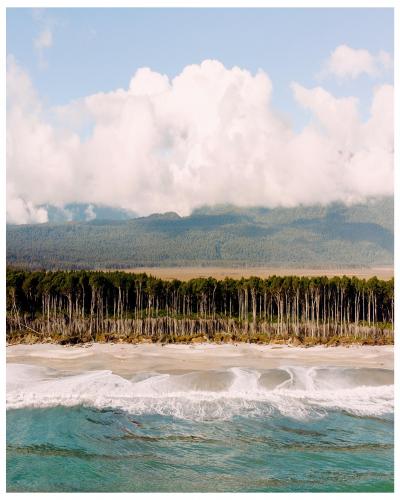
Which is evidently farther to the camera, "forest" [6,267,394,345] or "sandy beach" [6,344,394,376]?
"forest" [6,267,394,345]

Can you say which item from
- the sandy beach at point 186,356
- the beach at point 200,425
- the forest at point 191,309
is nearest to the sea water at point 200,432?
the beach at point 200,425

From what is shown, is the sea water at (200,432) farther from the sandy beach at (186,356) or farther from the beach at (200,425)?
the sandy beach at (186,356)

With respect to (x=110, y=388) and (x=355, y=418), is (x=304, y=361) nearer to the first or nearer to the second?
(x=355, y=418)

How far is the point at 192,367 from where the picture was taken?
1374 inches

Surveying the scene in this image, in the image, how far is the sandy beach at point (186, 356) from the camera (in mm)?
35750

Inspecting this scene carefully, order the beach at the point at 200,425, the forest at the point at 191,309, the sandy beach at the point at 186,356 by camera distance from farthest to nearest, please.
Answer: the forest at the point at 191,309, the sandy beach at the point at 186,356, the beach at the point at 200,425

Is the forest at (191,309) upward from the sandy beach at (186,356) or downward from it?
upward

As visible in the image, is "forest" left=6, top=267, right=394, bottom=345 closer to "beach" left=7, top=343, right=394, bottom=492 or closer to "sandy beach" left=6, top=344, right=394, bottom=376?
"sandy beach" left=6, top=344, right=394, bottom=376

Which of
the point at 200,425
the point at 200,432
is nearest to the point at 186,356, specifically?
the point at 200,425

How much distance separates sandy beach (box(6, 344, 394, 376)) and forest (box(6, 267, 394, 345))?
2887 mm

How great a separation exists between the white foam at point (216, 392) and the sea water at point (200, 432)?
6 cm

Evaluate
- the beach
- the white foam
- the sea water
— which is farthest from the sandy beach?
the sea water

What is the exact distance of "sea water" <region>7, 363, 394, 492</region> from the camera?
18.1m

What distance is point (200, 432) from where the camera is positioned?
22125mm
